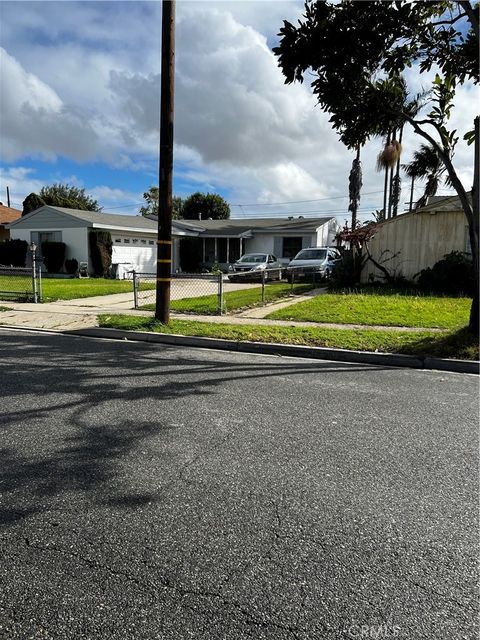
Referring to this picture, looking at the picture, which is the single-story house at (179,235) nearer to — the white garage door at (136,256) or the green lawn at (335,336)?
the white garage door at (136,256)

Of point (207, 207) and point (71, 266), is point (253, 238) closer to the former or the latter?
point (71, 266)

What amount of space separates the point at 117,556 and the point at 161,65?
9.25 m

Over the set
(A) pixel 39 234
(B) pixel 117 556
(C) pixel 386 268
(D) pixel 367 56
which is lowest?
(B) pixel 117 556

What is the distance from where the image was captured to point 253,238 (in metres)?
31.5

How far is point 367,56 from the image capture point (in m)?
7.76

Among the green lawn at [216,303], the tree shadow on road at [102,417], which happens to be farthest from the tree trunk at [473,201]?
the green lawn at [216,303]

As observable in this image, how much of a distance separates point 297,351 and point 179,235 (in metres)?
23.4

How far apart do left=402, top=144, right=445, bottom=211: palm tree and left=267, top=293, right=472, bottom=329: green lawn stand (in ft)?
45.3

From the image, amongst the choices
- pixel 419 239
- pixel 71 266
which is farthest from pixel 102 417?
pixel 71 266

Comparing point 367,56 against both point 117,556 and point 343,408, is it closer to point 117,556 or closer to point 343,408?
point 343,408

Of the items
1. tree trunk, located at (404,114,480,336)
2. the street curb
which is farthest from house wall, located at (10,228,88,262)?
tree trunk, located at (404,114,480,336)

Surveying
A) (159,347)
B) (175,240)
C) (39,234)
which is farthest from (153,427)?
(175,240)

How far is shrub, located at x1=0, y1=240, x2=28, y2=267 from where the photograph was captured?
86.0ft

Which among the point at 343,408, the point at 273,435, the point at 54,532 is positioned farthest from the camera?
the point at 343,408
